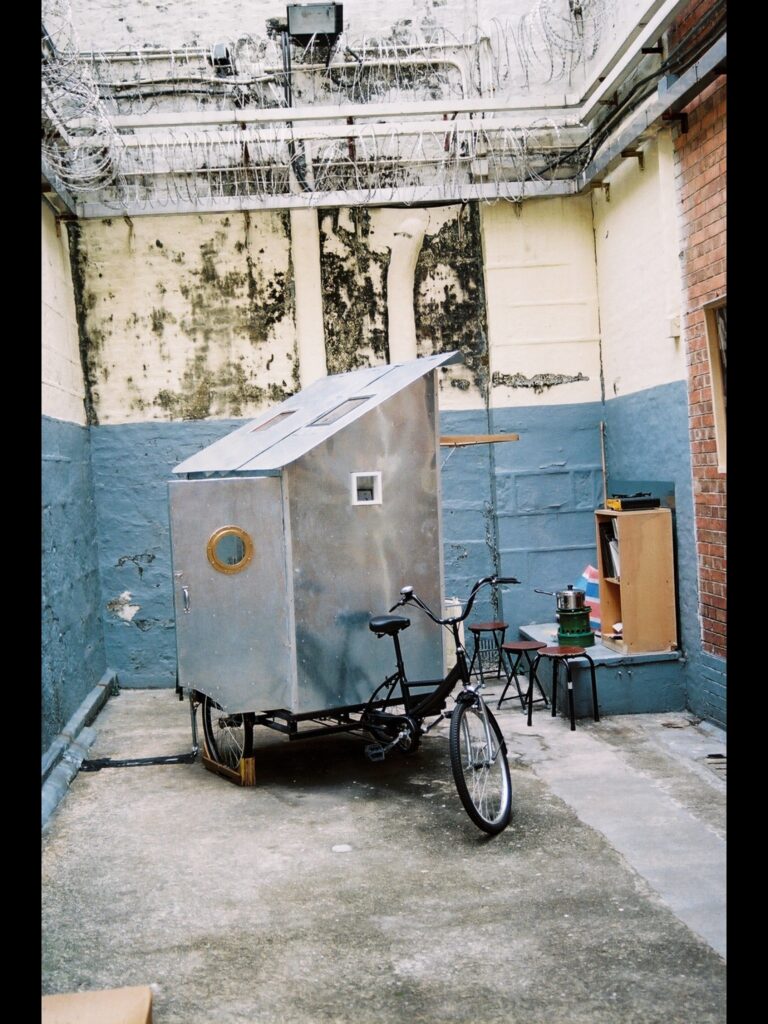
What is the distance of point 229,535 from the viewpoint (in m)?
6.32

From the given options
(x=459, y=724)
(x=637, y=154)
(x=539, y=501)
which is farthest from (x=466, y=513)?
(x=459, y=724)

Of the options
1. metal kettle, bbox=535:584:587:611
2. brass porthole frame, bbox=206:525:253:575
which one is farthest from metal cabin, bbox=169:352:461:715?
metal kettle, bbox=535:584:587:611

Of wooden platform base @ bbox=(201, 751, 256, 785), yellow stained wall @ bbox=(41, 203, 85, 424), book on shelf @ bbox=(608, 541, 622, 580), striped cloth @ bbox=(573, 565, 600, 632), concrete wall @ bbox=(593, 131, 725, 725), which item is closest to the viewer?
wooden platform base @ bbox=(201, 751, 256, 785)

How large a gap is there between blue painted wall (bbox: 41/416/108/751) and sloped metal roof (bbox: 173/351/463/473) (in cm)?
132

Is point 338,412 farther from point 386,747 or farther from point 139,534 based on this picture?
point 139,534

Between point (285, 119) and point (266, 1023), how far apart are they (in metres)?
7.48

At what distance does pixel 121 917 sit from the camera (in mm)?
4555

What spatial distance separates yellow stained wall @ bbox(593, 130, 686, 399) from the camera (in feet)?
25.4

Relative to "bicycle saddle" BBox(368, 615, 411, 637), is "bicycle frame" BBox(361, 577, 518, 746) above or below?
below

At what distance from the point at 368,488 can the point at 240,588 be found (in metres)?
1.02

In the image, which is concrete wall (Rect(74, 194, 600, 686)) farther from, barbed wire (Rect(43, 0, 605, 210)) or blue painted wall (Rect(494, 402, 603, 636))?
barbed wire (Rect(43, 0, 605, 210))

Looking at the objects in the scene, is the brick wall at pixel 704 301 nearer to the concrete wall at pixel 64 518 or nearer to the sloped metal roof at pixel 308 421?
the sloped metal roof at pixel 308 421

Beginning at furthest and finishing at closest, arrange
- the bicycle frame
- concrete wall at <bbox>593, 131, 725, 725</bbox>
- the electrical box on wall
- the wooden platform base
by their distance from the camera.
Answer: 1. the electrical box on wall
2. concrete wall at <bbox>593, 131, 725, 725</bbox>
3. the wooden platform base
4. the bicycle frame

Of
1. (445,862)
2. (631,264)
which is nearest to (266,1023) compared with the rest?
(445,862)
